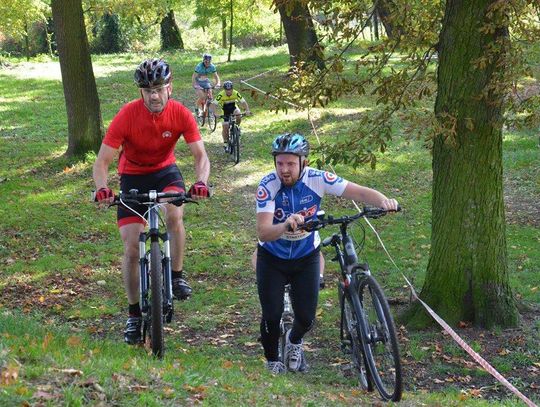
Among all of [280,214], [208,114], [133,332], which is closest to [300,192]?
[280,214]

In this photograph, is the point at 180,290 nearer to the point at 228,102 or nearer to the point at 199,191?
the point at 199,191

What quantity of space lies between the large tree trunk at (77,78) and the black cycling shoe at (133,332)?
10012mm

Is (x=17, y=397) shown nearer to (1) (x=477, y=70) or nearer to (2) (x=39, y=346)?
(2) (x=39, y=346)

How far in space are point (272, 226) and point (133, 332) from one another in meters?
1.89

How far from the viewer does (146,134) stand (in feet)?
24.1

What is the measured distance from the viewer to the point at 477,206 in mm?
8672

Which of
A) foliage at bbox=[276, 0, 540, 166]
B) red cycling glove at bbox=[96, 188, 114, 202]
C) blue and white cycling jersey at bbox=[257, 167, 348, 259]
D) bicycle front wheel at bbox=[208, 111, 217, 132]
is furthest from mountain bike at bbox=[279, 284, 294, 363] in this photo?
bicycle front wheel at bbox=[208, 111, 217, 132]

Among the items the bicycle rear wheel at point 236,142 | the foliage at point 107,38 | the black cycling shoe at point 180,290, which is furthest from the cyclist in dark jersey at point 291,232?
the foliage at point 107,38

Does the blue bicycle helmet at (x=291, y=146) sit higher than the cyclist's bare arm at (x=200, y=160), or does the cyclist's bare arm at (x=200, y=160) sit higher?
the blue bicycle helmet at (x=291, y=146)

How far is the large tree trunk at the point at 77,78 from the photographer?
1639 centimetres

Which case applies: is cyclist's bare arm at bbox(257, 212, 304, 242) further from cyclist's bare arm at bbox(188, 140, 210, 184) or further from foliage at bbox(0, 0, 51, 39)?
foliage at bbox(0, 0, 51, 39)

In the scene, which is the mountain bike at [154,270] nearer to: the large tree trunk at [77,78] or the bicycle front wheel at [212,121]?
the large tree trunk at [77,78]

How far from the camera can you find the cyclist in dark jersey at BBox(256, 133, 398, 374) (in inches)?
254

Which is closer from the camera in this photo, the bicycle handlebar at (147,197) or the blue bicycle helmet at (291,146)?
the blue bicycle helmet at (291,146)
